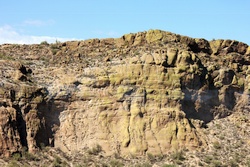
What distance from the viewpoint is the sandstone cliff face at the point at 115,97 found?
1743 inches

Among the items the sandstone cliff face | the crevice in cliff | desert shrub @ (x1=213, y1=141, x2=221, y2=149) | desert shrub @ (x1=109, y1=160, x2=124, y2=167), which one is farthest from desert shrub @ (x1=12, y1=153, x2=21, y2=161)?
desert shrub @ (x1=213, y1=141, x2=221, y2=149)

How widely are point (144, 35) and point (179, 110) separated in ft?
26.0

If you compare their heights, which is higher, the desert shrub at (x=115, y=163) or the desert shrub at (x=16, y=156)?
the desert shrub at (x=16, y=156)

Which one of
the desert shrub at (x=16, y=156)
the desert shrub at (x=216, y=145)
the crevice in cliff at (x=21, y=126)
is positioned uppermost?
the crevice in cliff at (x=21, y=126)

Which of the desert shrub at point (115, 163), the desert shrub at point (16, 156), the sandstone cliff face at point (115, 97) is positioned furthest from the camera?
the sandstone cliff face at point (115, 97)

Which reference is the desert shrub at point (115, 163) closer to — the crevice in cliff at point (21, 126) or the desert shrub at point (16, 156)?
the crevice in cliff at point (21, 126)

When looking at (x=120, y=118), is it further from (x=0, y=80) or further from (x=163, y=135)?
(x=0, y=80)

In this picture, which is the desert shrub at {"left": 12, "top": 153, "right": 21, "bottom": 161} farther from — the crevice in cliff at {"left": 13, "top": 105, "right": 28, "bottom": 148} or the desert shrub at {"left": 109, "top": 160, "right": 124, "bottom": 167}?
the desert shrub at {"left": 109, "top": 160, "right": 124, "bottom": 167}

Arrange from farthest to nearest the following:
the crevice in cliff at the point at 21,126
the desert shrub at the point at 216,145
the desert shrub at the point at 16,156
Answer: the desert shrub at the point at 216,145
the crevice in cliff at the point at 21,126
the desert shrub at the point at 16,156

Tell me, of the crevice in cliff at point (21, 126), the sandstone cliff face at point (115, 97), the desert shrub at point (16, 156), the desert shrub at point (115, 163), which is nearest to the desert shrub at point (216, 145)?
the sandstone cliff face at point (115, 97)

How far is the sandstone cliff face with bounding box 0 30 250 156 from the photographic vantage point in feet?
145

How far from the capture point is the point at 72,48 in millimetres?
51406

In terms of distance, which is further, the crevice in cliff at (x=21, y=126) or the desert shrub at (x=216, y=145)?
the desert shrub at (x=216, y=145)

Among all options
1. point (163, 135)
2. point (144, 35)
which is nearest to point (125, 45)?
point (144, 35)
